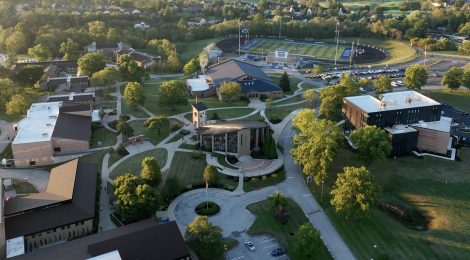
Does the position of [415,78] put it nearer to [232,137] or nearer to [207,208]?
[232,137]

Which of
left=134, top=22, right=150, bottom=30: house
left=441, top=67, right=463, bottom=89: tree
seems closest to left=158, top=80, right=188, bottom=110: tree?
left=441, top=67, right=463, bottom=89: tree

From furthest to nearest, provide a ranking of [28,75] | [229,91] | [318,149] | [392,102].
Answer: [28,75] → [229,91] → [392,102] → [318,149]

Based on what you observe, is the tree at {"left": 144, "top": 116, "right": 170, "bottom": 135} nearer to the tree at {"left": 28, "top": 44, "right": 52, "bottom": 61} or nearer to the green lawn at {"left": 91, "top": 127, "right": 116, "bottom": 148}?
the green lawn at {"left": 91, "top": 127, "right": 116, "bottom": 148}

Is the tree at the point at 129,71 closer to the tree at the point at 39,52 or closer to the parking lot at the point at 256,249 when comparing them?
the tree at the point at 39,52

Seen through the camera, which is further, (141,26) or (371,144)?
(141,26)

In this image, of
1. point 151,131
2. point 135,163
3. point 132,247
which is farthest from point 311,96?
point 132,247
